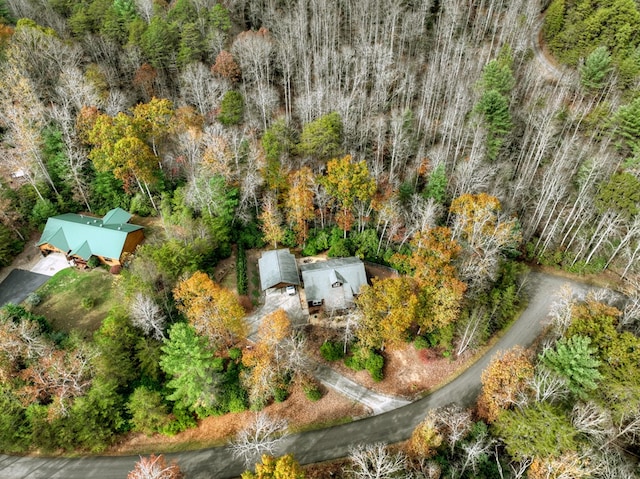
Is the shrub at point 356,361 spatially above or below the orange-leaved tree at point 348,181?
below

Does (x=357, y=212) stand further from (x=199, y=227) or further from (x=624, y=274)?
(x=624, y=274)

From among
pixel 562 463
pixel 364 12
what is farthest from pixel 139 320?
pixel 364 12

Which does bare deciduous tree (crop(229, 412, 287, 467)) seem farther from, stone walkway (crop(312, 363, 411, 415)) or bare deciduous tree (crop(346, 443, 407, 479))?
bare deciduous tree (crop(346, 443, 407, 479))

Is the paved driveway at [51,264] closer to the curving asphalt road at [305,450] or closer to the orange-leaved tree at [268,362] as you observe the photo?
the curving asphalt road at [305,450]

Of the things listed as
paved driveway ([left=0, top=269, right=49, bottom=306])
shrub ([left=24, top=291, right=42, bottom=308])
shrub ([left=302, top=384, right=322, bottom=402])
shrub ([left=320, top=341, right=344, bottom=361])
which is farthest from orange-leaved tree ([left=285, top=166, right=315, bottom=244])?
paved driveway ([left=0, top=269, right=49, bottom=306])

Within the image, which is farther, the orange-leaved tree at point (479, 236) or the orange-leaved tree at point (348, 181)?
the orange-leaved tree at point (348, 181)

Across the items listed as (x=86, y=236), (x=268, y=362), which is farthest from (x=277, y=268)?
(x=86, y=236)

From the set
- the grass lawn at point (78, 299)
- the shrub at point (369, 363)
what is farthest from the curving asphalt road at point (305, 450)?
the grass lawn at point (78, 299)
